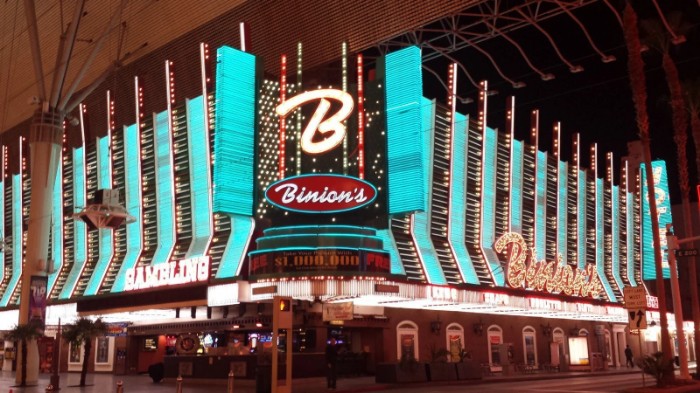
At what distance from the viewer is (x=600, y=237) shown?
5350cm

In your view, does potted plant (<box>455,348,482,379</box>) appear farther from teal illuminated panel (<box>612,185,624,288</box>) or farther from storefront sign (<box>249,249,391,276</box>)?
teal illuminated panel (<box>612,185,624,288</box>)

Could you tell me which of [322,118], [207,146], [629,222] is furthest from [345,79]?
[629,222]

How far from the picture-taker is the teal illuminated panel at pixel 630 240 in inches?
2235

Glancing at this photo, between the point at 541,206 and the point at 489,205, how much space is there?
22.8 ft

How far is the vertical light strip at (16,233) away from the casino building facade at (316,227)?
2897 millimetres

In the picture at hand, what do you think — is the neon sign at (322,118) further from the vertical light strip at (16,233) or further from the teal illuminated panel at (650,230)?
the teal illuminated panel at (650,230)

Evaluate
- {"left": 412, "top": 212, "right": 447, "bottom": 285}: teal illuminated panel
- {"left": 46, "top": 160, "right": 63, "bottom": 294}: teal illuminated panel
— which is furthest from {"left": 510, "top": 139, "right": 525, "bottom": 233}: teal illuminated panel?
{"left": 46, "top": 160, "right": 63, "bottom": 294}: teal illuminated panel

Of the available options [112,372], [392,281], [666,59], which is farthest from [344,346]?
[666,59]

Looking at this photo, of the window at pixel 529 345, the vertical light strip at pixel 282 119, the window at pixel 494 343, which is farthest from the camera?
the window at pixel 529 345

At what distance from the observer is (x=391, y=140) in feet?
111

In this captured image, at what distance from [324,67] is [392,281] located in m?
12.6

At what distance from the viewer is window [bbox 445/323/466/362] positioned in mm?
38406

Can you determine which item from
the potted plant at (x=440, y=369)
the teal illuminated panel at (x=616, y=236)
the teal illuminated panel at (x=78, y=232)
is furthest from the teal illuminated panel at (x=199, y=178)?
the teal illuminated panel at (x=616, y=236)

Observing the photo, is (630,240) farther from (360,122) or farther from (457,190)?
(360,122)
